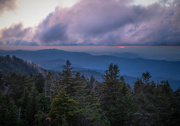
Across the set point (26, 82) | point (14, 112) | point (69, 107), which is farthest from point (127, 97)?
point (26, 82)

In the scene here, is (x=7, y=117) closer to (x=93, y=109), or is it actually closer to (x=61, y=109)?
(x=61, y=109)

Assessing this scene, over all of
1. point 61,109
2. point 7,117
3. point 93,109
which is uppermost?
point 61,109

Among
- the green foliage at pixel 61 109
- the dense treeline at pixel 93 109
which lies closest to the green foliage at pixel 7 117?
the dense treeline at pixel 93 109

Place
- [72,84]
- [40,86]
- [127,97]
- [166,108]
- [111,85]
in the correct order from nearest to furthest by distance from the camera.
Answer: [166,108] < [127,97] < [72,84] < [111,85] < [40,86]

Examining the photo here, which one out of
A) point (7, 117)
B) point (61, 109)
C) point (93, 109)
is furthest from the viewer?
point (7, 117)

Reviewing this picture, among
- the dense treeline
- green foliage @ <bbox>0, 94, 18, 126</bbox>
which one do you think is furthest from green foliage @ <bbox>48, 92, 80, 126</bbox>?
green foliage @ <bbox>0, 94, 18, 126</bbox>

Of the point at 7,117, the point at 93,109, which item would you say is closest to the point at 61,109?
the point at 93,109

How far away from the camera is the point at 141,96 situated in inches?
750

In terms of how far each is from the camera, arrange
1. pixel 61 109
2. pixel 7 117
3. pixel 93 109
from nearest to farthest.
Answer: pixel 61 109 < pixel 93 109 < pixel 7 117

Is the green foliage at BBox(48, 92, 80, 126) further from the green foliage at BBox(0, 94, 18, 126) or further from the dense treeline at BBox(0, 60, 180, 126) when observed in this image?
the green foliage at BBox(0, 94, 18, 126)

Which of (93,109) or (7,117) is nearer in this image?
(93,109)

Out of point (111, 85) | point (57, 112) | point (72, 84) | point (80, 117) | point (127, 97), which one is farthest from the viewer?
point (111, 85)

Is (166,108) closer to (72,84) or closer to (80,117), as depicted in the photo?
(80,117)

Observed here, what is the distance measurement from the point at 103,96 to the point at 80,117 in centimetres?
635
